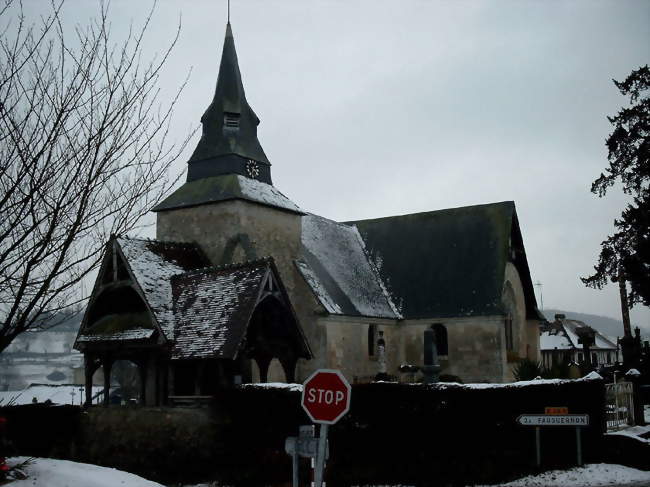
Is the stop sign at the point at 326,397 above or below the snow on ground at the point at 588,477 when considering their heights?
above

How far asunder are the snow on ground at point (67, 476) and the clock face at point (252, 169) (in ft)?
65.5

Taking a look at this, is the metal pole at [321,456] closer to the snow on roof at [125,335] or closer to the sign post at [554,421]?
the sign post at [554,421]

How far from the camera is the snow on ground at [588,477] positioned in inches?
520

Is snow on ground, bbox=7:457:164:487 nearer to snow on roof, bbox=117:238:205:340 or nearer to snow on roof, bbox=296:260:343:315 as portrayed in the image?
snow on roof, bbox=117:238:205:340

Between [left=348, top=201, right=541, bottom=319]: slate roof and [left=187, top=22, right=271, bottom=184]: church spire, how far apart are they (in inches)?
329

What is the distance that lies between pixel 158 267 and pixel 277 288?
471 centimetres

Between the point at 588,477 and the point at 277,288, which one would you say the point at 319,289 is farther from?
the point at 588,477

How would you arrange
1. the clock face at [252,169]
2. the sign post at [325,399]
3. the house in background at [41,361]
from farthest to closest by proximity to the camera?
the house in background at [41,361], the clock face at [252,169], the sign post at [325,399]

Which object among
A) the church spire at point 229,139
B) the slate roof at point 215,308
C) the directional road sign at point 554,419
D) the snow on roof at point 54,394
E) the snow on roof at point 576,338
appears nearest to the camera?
the directional road sign at point 554,419

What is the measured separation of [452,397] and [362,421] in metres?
2.10

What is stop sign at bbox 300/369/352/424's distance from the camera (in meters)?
7.22

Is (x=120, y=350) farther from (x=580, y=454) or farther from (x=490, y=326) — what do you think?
(x=490, y=326)

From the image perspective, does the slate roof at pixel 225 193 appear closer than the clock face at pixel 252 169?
Yes

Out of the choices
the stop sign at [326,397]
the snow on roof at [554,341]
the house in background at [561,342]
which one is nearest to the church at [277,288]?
the stop sign at [326,397]
